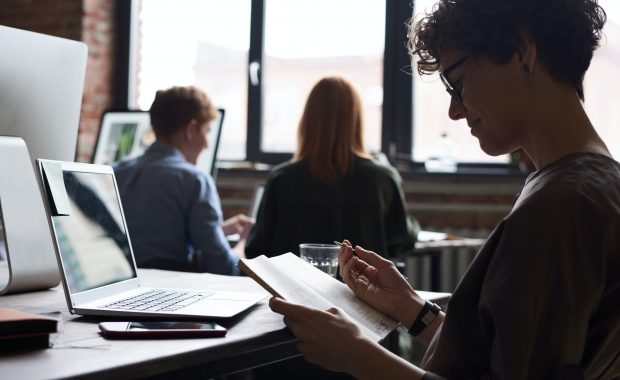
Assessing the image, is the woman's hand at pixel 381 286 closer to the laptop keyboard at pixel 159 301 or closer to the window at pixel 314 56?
the laptop keyboard at pixel 159 301

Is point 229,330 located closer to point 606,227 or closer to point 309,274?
point 309,274

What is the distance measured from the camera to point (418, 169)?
447 cm

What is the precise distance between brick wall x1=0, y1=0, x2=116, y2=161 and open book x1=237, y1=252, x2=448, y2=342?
11.8ft

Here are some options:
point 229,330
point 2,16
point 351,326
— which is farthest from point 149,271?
point 2,16

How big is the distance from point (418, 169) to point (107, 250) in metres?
3.16

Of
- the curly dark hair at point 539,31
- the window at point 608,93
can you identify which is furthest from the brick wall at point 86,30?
the curly dark hair at point 539,31

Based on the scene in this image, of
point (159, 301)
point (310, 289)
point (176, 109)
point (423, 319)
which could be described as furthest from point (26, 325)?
point (176, 109)

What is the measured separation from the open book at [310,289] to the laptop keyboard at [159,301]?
0.12 m

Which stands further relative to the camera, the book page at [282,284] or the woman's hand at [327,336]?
the book page at [282,284]

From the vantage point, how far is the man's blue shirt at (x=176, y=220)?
9.26ft

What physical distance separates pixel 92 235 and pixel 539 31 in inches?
31.1

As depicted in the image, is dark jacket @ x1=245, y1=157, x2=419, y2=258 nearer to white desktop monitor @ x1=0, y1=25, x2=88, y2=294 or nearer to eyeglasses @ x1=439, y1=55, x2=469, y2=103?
white desktop monitor @ x1=0, y1=25, x2=88, y2=294

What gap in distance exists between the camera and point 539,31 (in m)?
1.12

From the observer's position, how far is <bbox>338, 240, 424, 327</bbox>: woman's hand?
1432mm
